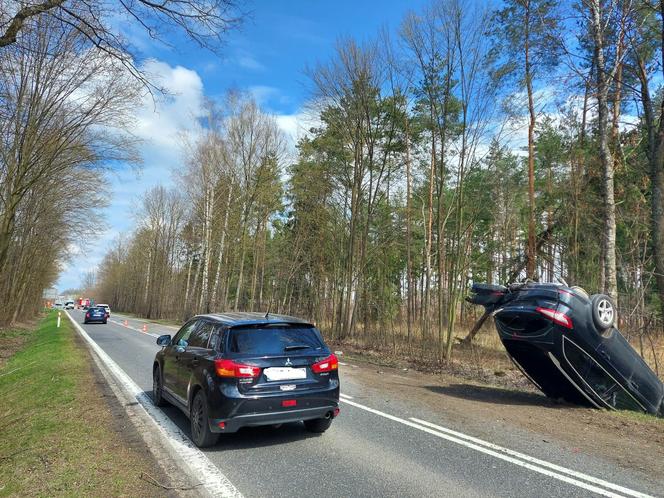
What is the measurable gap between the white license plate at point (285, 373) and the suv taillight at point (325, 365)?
155 millimetres

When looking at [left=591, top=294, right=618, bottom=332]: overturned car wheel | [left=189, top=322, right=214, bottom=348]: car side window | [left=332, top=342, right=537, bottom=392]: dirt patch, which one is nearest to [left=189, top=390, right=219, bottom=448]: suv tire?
[left=189, top=322, right=214, bottom=348]: car side window

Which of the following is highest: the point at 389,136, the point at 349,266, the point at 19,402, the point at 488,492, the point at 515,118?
the point at 389,136

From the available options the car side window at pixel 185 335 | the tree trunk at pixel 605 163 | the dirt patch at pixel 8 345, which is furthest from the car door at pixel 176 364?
the dirt patch at pixel 8 345

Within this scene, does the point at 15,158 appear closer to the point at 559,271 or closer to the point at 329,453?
the point at 329,453

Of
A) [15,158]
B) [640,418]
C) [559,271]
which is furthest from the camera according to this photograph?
[559,271]

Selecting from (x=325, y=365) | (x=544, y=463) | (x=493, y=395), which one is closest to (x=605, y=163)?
(x=493, y=395)

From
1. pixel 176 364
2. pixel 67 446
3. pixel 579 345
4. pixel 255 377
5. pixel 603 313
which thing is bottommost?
pixel 67 446

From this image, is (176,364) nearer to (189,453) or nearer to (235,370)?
(189,453)

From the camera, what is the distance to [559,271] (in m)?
20.1

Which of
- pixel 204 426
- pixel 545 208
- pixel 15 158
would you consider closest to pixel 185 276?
pixel 15 158

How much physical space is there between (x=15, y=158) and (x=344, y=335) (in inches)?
614

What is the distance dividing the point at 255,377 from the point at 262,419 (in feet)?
1.61

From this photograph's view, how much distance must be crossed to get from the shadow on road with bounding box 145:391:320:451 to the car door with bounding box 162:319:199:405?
474 mm

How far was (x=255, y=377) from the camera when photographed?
217 inches
